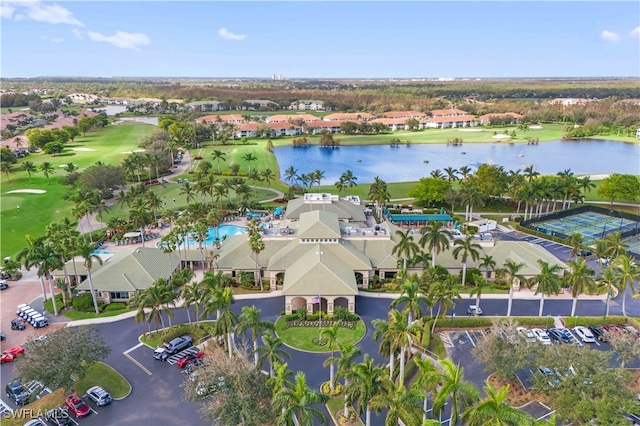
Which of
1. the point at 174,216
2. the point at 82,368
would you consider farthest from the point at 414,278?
the point at 174,216

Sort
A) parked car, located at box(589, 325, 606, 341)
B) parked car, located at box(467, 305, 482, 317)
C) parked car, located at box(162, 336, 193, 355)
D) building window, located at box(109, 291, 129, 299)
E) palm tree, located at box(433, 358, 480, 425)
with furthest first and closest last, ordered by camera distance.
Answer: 1. building window, located at box(109, 291, 129, 299)
2. parked car, located at box(467, 305, 482, 317)
3. parked car, located at box(589, 325, 606, 341)
4. parked car, located at box(162, 336, 193, 355)
5. palm tree, located at box(433, 358, 480, 425)

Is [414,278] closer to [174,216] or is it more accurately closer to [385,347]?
[385,347]

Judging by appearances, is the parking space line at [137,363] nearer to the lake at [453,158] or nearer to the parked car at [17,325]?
the parked car at [17,325]

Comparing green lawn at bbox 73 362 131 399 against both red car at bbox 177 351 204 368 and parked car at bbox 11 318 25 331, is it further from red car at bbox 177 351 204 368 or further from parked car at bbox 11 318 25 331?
parked car at bbox 11 318 25 331

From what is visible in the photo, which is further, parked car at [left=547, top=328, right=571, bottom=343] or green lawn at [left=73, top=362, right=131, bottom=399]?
parked car at [left=547, top=328, right=571, bottom=343]

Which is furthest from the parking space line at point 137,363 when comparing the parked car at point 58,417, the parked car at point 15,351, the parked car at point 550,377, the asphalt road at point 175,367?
the parked car at point 550,377

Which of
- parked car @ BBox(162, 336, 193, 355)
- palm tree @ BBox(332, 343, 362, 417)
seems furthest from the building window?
palm tree @ BBox(332, 343, 362, 417)
